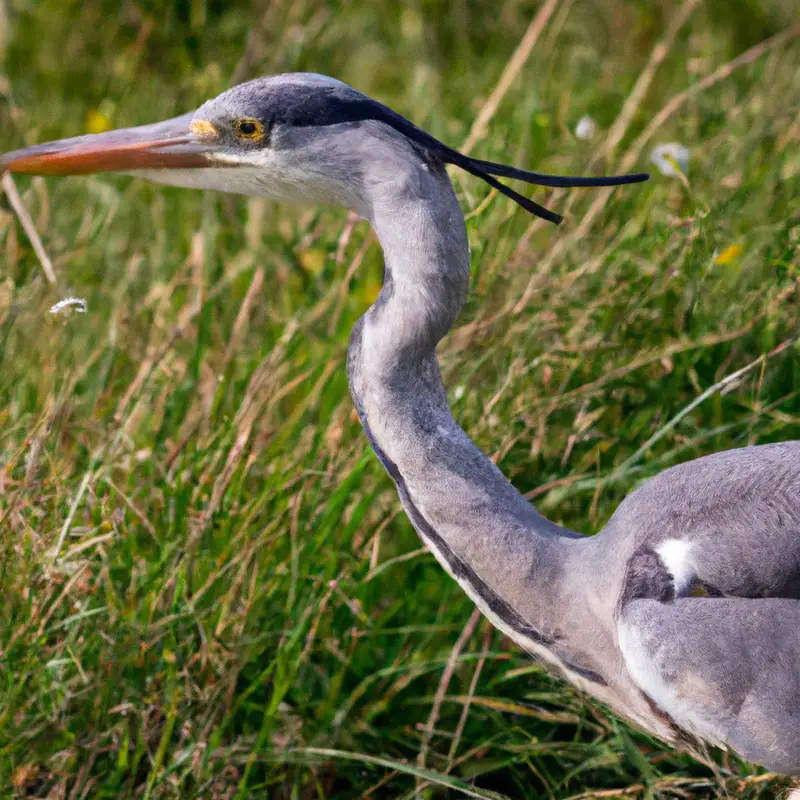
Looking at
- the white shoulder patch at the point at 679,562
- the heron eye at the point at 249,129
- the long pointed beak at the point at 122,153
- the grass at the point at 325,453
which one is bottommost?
the grass at the point at 325,453

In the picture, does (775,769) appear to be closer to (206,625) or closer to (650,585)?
(650,585)

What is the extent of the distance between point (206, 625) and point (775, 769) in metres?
1.09

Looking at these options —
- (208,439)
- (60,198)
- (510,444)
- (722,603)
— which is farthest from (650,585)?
(60,198)

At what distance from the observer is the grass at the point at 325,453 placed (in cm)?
236

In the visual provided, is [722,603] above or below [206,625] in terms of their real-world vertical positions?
above

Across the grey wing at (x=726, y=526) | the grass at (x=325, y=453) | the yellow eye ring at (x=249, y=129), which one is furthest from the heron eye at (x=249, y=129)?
the grey wing at (x=726, y=526)

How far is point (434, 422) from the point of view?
2049mm

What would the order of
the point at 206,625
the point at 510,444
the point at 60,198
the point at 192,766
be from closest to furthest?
the point at 192,766, the point at 206,625, the point at 510,444, the point at 60,198

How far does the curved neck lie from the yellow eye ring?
0.22 meters

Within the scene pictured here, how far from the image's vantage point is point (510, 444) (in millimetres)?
2688

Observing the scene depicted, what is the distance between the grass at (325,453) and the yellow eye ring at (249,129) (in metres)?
0.62

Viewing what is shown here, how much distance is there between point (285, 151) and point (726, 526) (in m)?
0.95

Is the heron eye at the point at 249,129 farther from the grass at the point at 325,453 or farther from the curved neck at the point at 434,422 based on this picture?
the grass at the point at 325,453

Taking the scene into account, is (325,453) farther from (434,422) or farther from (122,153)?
(122,153)
